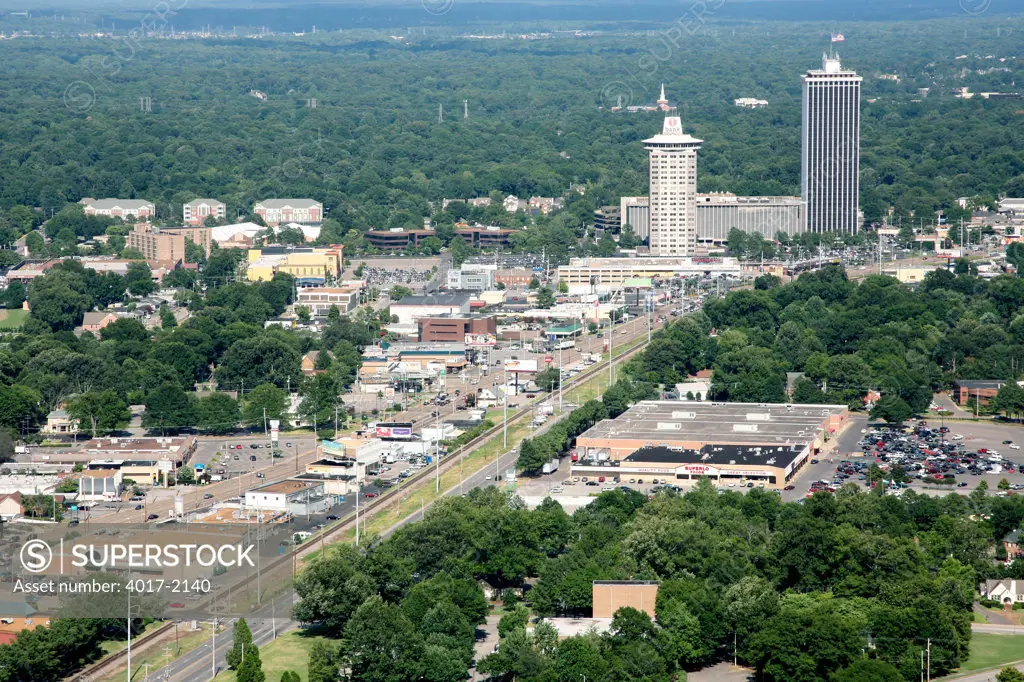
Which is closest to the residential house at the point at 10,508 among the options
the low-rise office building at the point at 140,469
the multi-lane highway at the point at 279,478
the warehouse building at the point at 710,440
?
the multi-lane highway at the point at 279,478

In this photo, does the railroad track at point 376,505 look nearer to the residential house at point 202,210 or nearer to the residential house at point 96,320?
the residential house at point 96,320

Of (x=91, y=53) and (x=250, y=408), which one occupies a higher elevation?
(x=91, y=53)

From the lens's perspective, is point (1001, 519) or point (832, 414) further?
point (832, 414)

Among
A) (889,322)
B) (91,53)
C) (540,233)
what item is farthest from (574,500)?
(91,53)

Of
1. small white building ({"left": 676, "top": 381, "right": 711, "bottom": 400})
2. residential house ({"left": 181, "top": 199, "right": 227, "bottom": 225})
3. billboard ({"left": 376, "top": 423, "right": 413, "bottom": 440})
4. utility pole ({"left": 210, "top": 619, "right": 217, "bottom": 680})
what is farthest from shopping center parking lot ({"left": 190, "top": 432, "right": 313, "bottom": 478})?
residential house ({"left": 181, "top": 199, "right": 227, "bottom": 225})

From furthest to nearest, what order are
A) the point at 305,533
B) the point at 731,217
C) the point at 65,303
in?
1. the point at 731,217
2. the point at 65,303
3. the point at 305,533

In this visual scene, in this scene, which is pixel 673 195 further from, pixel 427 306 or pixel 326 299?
pixel 427 306

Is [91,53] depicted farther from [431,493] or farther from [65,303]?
[431,493]

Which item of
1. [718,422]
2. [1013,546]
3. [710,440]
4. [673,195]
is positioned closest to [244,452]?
[710,440]

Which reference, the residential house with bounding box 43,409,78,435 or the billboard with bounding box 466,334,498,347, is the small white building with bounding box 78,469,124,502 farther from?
the billboard with bounding box 466,334,498,347
